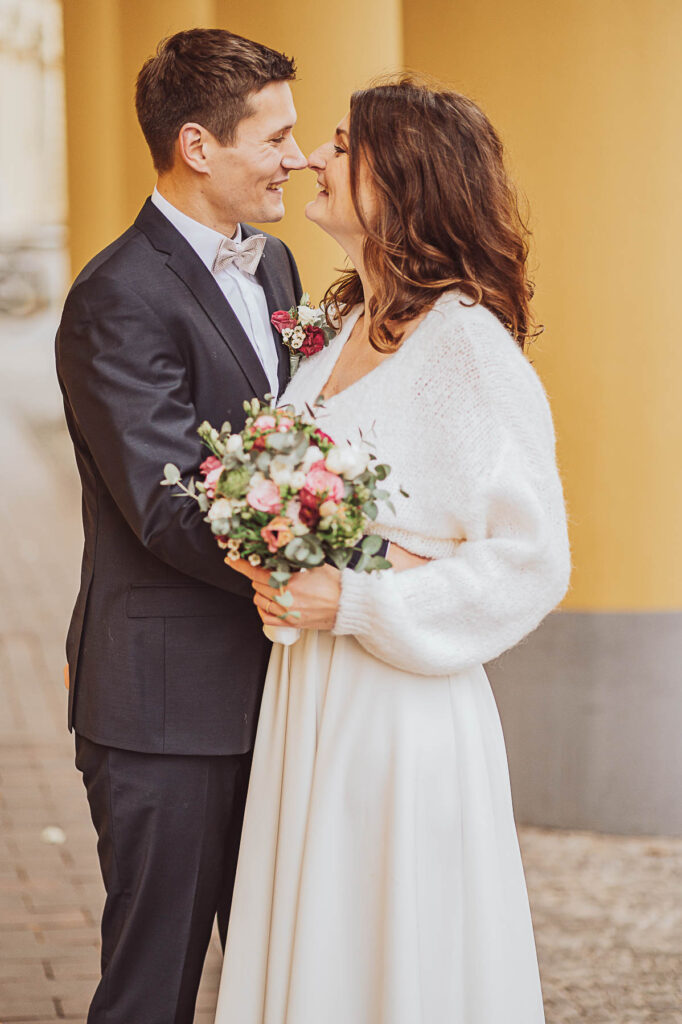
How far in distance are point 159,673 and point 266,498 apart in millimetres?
751

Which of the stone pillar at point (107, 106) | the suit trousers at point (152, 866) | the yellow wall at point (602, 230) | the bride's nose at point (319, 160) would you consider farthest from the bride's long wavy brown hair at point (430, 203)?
the stone pillar at point (107, 106)

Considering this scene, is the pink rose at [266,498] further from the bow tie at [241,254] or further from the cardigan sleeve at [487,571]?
the bow tie at [241,254]

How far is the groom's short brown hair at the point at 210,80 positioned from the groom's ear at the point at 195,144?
19 millimetres

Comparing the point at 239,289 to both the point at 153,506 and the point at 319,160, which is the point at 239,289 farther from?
the point at 153,506

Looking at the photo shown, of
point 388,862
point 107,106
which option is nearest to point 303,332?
point 388,862

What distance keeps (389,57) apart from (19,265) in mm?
16802

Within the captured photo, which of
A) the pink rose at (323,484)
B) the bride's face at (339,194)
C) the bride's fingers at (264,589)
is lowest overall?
the bride's fingers at (264,589)

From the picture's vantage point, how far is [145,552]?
2.63 m

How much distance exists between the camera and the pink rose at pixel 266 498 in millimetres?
2035

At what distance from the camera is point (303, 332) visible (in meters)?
2.83

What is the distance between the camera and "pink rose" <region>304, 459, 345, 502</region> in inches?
79.9

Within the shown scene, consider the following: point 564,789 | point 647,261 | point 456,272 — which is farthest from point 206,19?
point 564,789

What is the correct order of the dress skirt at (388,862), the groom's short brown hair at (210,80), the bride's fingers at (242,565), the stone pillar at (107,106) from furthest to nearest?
the stone pillar at (107,106), the groom's short brown hair at (210,80), the dress skirt at (388,862), the bride's fingers at (242,565)

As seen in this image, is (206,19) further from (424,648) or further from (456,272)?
(424,648)
